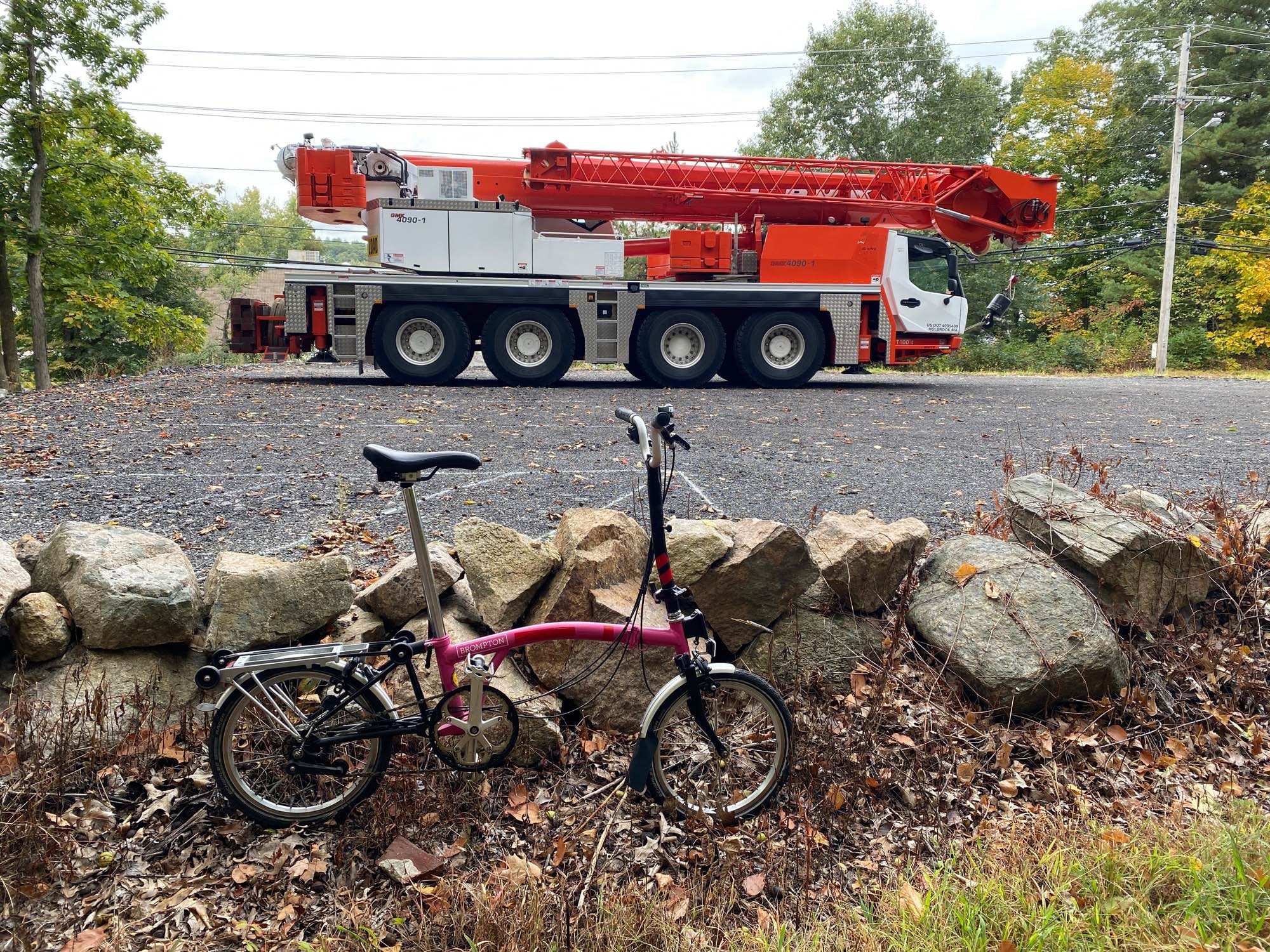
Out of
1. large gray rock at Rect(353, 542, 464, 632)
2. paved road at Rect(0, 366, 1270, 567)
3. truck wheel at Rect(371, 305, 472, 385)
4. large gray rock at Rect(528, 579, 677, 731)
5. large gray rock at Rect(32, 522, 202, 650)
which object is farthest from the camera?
truck wheel at Rect(371, 305, 472, 385)

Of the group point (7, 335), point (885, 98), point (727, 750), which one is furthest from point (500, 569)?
point (885, 98)

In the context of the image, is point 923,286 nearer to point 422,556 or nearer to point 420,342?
point 420,342

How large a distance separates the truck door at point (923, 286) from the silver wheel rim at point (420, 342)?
666cm

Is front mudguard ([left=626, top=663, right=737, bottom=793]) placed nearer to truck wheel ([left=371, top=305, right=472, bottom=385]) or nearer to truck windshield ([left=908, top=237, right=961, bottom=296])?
truck wheel ([left=371, top=305, right=472, bottom=385])

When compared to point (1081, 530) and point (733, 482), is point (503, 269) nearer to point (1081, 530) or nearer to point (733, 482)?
point (733, 482)

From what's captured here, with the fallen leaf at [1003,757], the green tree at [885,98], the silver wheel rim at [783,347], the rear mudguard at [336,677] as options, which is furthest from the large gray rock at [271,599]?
the green tree at [885,98]

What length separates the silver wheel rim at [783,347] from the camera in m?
13.0

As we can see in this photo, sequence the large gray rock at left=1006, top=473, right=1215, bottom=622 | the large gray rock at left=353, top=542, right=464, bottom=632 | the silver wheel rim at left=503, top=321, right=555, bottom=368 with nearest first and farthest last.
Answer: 1. the large gray rock at left=353, top=542, right=464, bottom=632
2. the large gray rock at left=1006, top=473, right=1215, bottom=622
3. the silver wheel rim at left=503, top=321, right=555, bottom=368

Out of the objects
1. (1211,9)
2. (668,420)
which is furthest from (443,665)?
(1211,9)

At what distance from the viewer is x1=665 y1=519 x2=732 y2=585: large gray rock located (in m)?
3.71

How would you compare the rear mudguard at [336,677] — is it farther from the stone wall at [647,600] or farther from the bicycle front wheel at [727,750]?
the bicycle front wheel at [727,750]

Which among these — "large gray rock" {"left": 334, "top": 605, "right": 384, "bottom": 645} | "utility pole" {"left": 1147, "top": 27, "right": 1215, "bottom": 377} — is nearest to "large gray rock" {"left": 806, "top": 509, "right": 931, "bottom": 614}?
"large gray rock" {"left": 334, "top": 605, "right": 384, "bottom": 645}

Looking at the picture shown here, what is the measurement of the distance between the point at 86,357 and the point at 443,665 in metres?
31.9

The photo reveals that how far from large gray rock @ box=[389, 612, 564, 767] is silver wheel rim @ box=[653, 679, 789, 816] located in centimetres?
44
